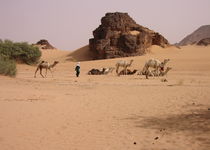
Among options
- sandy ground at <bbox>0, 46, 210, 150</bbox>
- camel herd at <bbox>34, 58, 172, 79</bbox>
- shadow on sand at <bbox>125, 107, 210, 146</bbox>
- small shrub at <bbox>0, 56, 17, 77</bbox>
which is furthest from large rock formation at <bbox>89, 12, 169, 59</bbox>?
shadow on sand at <bbox>125, 107, 210, 146</bbox>

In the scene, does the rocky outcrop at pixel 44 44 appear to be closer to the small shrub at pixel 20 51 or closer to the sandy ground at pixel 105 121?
the small shrub at pixel 20 51

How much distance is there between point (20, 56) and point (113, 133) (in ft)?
120

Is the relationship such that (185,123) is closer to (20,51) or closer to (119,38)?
(119,38)

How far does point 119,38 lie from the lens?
139 feet

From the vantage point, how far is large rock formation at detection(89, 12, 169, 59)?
42.4 meters

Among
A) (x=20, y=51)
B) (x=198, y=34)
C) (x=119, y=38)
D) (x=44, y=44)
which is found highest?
(x=198, y=34)

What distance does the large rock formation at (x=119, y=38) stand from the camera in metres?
42.4

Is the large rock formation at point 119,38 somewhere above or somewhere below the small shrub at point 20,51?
above

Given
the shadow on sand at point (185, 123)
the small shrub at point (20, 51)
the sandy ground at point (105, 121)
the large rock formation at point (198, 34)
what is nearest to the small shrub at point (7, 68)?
the sandy ground at point (105, 121)

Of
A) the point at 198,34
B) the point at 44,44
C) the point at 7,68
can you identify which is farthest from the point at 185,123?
the point at 198,34

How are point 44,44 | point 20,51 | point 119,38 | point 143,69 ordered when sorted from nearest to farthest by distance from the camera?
point 143,69, point 20,51, point 119,38, point 44,44

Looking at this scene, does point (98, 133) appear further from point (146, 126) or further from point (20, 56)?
point (20, 56)

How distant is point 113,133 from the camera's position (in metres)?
7.33

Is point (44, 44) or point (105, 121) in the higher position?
point (44, 44)
